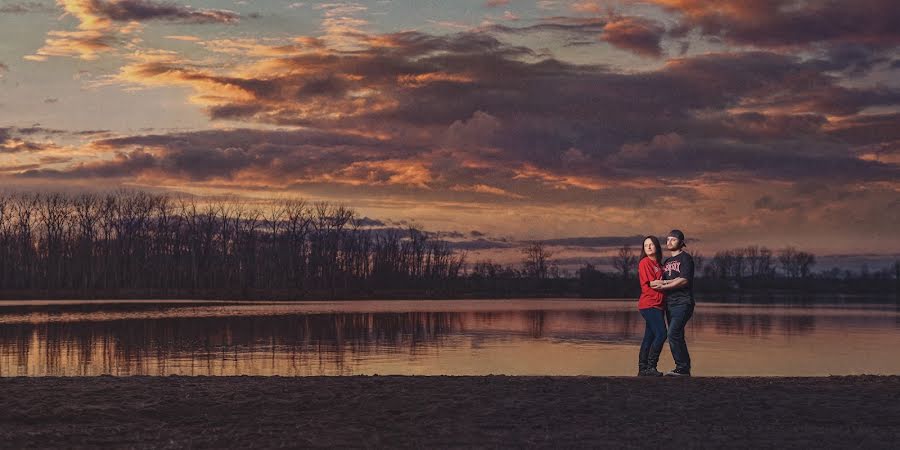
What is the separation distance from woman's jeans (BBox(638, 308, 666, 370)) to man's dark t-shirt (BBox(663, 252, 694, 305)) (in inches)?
12.4

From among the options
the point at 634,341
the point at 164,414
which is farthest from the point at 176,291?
the point at 164,414

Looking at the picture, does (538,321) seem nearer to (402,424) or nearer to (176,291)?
(402,424)

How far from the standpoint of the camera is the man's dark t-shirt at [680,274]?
14.8 m

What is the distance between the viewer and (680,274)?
14.8 m

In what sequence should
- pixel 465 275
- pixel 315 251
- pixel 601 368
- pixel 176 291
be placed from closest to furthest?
pixel 601 368, pixel 176 291, pixel 315 251, pixel 465 275

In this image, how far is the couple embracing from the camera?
14.9 m

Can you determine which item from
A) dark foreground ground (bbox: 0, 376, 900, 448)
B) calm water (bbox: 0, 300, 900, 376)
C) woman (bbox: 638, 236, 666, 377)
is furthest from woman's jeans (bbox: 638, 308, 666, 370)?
calm water (bbox: 0, 300, 900, 376)

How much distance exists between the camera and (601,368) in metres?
22.3

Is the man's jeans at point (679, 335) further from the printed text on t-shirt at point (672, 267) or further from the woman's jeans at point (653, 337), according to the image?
the printed text on t-shirt at point (672, 267)

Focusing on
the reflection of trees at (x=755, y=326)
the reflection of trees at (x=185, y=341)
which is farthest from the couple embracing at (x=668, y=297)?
the reflection of trees at (x=755, y=326)

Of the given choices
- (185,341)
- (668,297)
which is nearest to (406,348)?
(185,341)

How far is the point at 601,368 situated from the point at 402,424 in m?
12.6

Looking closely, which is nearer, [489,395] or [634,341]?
[489,395]

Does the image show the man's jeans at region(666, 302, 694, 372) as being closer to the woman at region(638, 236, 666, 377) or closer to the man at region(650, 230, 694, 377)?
the man at region(650, 230, 694, 377)
